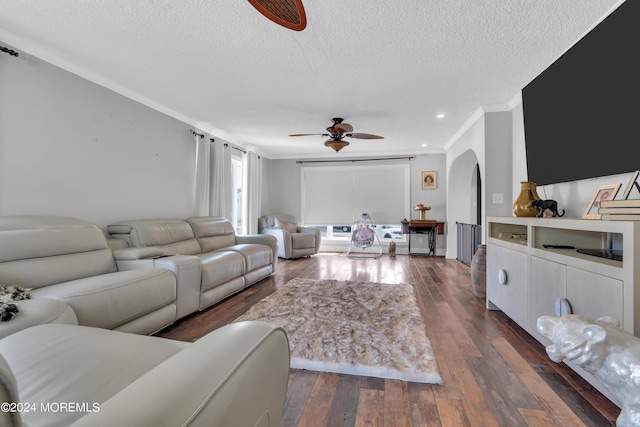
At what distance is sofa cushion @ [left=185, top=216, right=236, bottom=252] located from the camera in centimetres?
379

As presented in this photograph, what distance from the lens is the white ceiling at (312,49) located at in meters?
1.89

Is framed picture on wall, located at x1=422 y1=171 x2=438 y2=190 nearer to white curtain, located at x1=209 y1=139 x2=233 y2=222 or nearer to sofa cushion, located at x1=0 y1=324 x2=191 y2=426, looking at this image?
white curtain, located at x1=209 y1=139 x2=233 y2=222

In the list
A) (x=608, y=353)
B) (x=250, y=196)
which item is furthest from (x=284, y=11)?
(x=250, y=196)

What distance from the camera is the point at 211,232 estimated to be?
397 cm

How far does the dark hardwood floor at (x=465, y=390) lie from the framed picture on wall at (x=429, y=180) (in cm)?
414

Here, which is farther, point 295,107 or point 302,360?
point 295,107

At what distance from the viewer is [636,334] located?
1.21m

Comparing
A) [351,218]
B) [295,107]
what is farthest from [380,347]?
[351,218]

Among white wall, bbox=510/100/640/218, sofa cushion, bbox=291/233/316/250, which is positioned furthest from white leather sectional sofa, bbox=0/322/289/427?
sofa cushion, bbox=291/233/316/250

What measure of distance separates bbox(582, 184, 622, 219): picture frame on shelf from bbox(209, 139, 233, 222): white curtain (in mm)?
4476

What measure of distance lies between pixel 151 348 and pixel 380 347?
143 centimetres

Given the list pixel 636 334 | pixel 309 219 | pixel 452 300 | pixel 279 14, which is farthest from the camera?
pixel 309 219

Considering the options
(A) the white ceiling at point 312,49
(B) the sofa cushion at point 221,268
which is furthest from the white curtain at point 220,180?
(B) the sofa cushion at point 221,268

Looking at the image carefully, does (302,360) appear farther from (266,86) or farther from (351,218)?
(351,218)
